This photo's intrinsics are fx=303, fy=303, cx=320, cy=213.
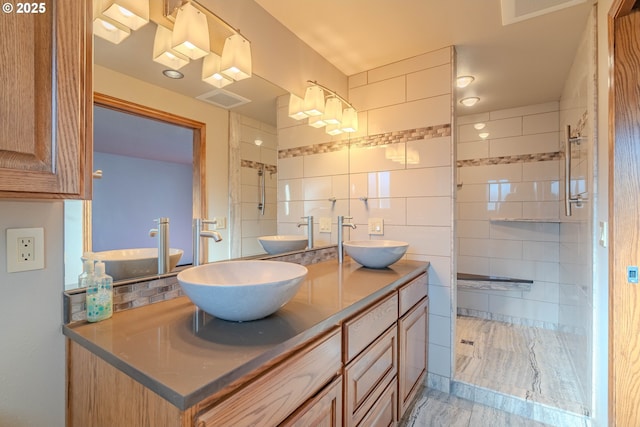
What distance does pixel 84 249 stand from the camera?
979mm

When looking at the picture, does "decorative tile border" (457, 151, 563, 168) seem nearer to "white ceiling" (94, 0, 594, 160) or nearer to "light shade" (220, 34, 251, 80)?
"white ceiling" (94, 0, 594, 160)

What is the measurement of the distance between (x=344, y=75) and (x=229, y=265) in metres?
1.76

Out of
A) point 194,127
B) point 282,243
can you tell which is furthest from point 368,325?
point 194,127

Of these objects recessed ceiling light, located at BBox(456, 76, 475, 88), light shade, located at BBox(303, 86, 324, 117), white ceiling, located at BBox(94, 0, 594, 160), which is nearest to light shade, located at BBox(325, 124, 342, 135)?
light shade, located at BBox(303, 86, 324, 117)

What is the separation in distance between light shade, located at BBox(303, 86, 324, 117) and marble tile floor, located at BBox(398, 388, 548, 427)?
6.03 ft

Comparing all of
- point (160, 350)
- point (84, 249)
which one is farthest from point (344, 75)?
point (160, 350)

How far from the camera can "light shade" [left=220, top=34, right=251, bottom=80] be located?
53.5 inches

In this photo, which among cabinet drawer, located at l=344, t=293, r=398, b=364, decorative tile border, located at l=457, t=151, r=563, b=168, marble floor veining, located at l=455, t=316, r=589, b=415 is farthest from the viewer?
decorative tile border, located at l=457, t=151, r=563, b=168

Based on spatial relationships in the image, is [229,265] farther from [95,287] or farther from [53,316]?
[53,316]

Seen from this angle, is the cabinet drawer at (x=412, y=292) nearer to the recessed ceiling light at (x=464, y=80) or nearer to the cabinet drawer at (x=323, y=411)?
the cabinet drawer at (x=323, y=411)

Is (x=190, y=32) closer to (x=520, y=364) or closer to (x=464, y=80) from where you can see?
(x=464, y=80)

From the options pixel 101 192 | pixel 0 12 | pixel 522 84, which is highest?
pixel 522 84

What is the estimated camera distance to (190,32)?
1183 millimetres

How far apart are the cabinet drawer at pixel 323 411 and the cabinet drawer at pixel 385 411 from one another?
0.78 ft
